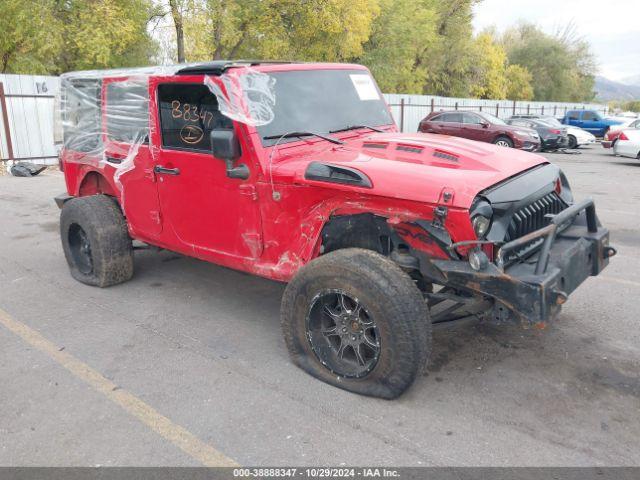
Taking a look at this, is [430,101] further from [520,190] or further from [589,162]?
[520,190]

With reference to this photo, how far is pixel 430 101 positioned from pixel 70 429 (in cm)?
2589

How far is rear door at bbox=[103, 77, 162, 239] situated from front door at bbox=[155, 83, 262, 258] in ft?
0.60

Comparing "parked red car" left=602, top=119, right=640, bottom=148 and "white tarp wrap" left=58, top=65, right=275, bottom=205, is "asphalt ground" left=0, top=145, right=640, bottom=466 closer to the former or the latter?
"white tarp wrap" left=58, top=65, right=275, bottom=205

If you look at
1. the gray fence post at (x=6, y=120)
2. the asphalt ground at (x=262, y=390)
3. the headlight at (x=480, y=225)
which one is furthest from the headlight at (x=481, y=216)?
the gray fence post at (x=6, y=120)

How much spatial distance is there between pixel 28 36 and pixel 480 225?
20.9m

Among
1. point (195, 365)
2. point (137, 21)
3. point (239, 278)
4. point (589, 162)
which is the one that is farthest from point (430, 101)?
point (195, 365)

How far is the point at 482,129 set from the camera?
18.0 m

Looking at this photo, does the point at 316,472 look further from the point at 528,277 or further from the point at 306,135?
the point at 306,135

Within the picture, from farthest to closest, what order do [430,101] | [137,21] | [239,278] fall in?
[430,101]
[137,21]
[239,278]

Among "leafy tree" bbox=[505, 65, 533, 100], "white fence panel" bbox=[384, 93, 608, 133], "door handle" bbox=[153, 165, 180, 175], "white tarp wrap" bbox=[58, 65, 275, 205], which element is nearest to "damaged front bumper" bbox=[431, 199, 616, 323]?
"white tarp wrap" bbox=[58, 65, 275, 205]

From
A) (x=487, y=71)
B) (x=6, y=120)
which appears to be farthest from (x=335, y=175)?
(x=487, y=71)

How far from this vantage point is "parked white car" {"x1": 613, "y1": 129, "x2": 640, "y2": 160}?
16.0m

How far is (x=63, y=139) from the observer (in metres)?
5.62

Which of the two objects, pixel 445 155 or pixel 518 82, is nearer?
pixel 445 155
